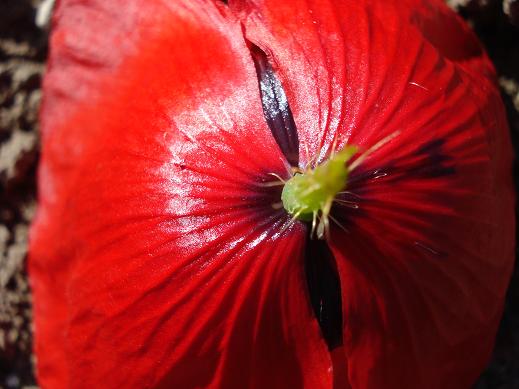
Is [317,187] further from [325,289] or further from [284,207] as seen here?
[325,289]

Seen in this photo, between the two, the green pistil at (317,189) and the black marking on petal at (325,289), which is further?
the black marking on petal at (325,289)

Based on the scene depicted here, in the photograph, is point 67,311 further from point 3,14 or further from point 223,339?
point 3,14

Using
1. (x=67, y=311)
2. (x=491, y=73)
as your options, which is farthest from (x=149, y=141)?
(x=491, y=73)

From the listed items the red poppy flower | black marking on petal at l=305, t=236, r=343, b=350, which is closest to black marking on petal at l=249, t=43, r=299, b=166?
the red poppy flower

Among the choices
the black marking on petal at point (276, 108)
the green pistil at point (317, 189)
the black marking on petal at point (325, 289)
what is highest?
the black marking on petal at point (276, 108)

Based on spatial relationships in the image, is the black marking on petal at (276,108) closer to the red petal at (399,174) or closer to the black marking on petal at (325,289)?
the red petal at (399,174)

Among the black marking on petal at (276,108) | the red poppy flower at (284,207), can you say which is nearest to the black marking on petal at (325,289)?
the red poppy flower at (284,207)
